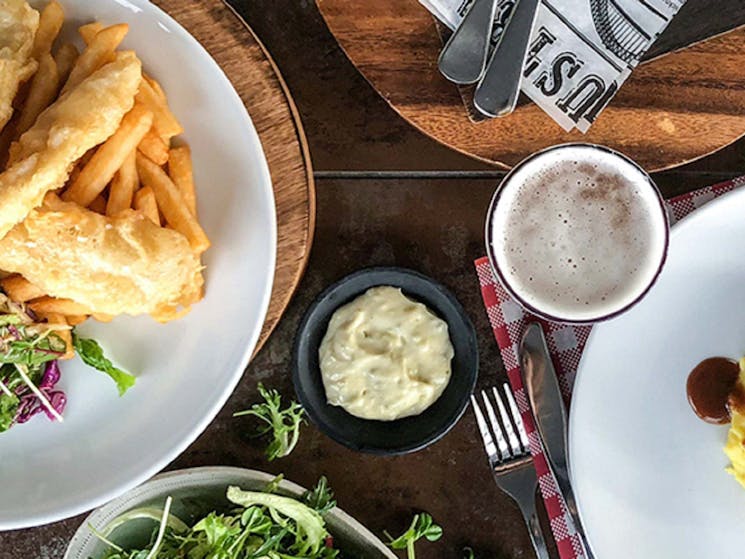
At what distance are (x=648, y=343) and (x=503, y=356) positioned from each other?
0.25 m

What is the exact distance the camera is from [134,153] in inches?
56.4

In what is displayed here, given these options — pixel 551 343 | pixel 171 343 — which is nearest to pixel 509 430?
pixel 551 343

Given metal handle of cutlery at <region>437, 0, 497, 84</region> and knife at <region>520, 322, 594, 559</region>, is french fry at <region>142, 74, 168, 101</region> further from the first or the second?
knife at <region>520, 322, 594, 559</region>

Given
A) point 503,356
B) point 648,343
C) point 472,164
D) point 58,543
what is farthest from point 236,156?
point 58,543

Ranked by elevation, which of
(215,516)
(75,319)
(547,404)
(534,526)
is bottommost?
(534,526)

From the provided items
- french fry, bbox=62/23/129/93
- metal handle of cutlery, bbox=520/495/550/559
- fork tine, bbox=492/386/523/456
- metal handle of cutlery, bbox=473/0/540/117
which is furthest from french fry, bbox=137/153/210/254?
metal handle of cutlery, bbox=520/495/550/559

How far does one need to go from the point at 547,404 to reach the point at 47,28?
3.24 ft

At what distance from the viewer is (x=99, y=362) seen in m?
1.53

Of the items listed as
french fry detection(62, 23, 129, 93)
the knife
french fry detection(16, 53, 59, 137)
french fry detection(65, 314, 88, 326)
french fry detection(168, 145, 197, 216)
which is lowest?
the knife

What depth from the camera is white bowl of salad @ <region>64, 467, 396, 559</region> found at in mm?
1627

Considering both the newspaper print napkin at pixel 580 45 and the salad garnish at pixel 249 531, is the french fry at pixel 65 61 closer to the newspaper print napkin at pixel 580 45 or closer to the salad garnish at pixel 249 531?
the newspaper print napkin at pixel 580 45

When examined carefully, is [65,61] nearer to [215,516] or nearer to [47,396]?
[47,396]

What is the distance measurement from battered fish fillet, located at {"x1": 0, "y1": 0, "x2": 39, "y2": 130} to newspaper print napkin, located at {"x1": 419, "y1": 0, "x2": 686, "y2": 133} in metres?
0.60

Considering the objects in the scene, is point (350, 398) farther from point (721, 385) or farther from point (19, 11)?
point (19, 11)
